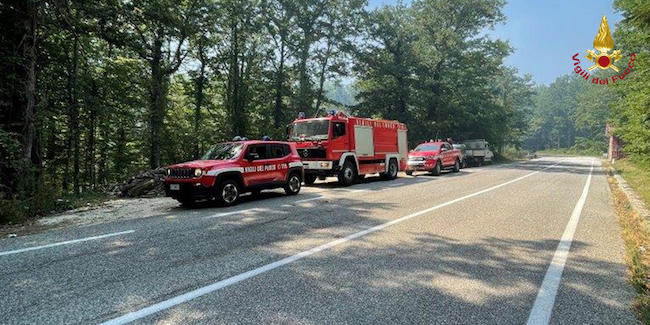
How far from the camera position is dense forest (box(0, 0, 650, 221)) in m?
9.80

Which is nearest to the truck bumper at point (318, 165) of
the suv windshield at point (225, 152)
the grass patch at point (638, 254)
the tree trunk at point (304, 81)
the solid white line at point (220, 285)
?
the suv windshield at point (225, 152)

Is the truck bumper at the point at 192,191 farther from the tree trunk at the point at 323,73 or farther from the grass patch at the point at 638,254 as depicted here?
the tree trunk at the point at 323,73

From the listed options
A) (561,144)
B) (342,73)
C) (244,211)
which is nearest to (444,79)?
(342,73)

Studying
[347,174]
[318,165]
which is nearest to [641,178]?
[347,174]

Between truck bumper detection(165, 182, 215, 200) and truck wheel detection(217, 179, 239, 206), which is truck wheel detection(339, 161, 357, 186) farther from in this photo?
truck bumper detection(165, 182, 215, 200)

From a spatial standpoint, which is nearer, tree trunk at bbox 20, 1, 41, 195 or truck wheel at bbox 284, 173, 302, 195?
tree trunk at bbox 20, 1, 41, 195

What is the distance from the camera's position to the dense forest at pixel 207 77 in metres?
9.80

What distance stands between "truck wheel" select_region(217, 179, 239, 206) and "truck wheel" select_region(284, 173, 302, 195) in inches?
85.5

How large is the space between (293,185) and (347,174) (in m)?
3.65

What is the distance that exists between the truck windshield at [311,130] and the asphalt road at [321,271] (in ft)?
22.6

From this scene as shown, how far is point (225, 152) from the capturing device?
10492 millimetres

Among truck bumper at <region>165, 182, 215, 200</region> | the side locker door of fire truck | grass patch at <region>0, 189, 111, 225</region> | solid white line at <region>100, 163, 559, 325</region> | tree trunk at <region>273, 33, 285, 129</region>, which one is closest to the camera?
solid white line at <region>100, 163, 559, 325</region>

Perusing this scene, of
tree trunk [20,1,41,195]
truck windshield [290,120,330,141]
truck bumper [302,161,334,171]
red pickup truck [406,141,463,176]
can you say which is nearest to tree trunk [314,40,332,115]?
red pickup truck [406,141,463,176]

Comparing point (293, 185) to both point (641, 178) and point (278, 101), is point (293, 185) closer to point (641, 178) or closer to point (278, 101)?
point (641, 178)
